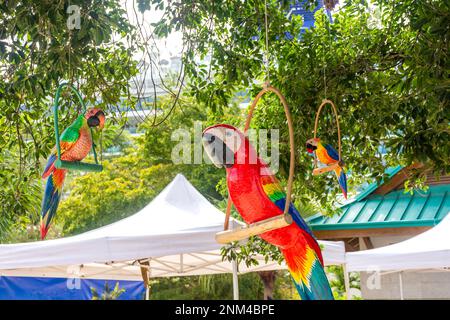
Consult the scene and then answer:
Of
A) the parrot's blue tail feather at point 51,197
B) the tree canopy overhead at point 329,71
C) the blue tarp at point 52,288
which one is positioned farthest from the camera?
the blue tarp at point 52,288

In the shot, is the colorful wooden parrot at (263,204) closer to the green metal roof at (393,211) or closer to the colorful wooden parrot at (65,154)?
the colorful wooden parrot at (65,154)

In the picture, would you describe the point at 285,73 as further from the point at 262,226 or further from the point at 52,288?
the point at 52,288

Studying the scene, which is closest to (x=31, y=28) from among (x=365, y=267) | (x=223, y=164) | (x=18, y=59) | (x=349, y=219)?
(x=18, y=59)

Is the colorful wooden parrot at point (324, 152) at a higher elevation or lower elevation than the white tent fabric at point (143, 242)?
higher

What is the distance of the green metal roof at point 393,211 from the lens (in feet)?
28.8

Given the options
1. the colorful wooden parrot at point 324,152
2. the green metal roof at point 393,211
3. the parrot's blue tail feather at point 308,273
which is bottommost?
the parrot's blue tail feather at point 308,273

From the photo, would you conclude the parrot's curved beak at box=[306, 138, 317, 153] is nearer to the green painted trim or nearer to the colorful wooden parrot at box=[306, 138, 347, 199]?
the colorful wooden parrot at box=[306, 138, 347, 199]

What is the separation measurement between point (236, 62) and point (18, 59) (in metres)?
1.64

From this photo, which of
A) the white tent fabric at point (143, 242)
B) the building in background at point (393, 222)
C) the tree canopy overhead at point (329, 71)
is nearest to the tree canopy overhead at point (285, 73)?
the tree canopy overhead at point (329, 71)

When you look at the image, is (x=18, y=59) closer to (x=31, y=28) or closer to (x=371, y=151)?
(x=31, y=28)

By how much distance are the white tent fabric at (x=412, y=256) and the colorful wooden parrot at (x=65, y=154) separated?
2961 millimetres

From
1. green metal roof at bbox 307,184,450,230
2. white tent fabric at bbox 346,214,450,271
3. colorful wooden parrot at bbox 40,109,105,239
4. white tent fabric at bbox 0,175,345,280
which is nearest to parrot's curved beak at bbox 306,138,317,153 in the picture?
white tent fabric at bbox 0,175,345,280

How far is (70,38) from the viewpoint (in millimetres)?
3396
